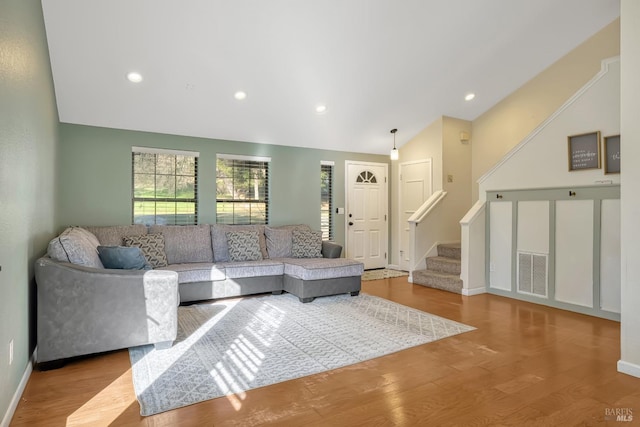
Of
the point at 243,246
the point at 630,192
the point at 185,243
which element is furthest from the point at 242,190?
the point at 630,192

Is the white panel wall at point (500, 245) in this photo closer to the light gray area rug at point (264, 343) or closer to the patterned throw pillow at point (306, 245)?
the light gray area rug at point (264, 343)

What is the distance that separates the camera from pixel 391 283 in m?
5.94

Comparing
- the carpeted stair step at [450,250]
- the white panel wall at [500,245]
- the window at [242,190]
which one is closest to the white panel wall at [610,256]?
the white panel wall at [500,245]

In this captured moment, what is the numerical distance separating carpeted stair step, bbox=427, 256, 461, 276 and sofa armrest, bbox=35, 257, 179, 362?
13.8 ft

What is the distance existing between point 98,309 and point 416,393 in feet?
8.19

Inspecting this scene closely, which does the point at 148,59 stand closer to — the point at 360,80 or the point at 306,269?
the point at 360,80

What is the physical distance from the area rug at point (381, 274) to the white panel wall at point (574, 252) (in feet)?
8.71

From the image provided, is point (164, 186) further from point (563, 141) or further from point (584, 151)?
point (584, 151)

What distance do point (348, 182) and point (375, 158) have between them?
2.77 ft

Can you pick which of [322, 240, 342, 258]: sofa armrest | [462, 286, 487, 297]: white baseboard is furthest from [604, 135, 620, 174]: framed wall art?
[322, 240, 342, 258]: sofa armrest

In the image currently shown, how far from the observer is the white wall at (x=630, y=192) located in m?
2.63

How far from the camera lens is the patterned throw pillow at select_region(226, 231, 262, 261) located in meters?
5.11

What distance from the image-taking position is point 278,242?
18.5ft

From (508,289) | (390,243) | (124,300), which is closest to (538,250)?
(508,289)
